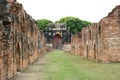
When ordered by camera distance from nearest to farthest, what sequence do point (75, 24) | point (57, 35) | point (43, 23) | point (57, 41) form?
point (57, 41) < point (57, 35) < point (75, 24) < point (43, 23)

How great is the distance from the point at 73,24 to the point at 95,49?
200 ft

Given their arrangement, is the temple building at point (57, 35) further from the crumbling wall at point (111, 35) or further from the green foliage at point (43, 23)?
the crumbling wall at point (111, 35)

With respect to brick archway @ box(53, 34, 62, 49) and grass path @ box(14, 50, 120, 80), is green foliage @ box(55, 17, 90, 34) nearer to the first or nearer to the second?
brick archway @ box(53, 34, 62, 49)

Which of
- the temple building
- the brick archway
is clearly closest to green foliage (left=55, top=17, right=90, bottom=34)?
the temple building

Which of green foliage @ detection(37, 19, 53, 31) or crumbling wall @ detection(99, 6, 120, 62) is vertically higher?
green foliage @ detection(37, 19, 53, 31)

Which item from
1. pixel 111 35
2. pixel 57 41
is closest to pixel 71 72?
pixel 111 35

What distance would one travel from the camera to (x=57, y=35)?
71.6m

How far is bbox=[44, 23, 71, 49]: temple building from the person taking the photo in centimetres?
7038

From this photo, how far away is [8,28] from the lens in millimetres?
12305

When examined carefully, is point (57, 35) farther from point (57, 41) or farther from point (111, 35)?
point (111, 35)

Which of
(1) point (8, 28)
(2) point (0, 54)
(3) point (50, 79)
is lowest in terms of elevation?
(3) point (50, 79)

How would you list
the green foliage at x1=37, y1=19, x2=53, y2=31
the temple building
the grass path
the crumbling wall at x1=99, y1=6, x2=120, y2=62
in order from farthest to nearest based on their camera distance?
the green foliage at x1=37, y1=19, x2=53, y2=31
the temple building
the crumbling wall at x1=99, y1=6, x2=120, y2=62
the grass path

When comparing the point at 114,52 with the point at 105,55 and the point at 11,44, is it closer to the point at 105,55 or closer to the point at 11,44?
the point at 105,55

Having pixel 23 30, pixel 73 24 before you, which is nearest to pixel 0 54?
pixel 23 30
